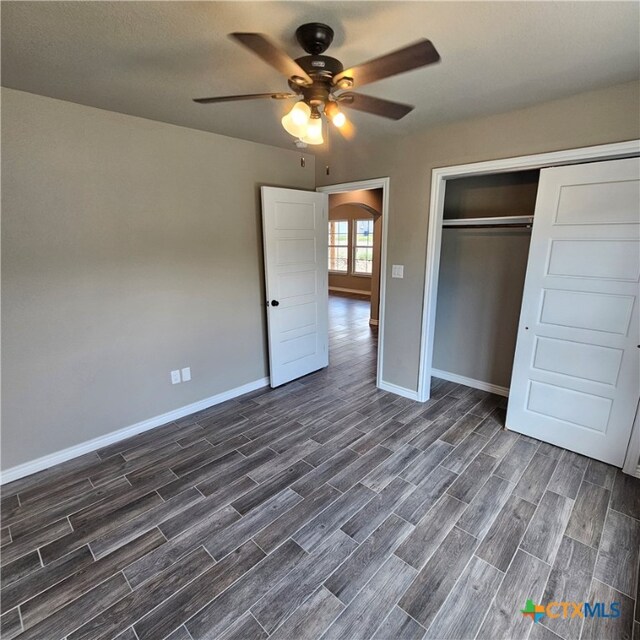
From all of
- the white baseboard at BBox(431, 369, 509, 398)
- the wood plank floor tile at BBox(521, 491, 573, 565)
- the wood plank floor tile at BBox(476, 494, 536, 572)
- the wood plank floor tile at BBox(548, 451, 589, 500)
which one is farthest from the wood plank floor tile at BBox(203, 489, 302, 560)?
the white baseboard at BBox(431, 369, 509, 398)

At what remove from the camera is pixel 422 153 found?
9.85 feet

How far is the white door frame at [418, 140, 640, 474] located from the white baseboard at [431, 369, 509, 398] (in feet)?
2.03

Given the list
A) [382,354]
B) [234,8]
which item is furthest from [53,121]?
[382,354]

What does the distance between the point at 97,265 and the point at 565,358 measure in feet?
11.8

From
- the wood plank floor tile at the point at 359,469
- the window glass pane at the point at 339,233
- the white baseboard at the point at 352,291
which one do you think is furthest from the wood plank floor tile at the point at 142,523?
the window glass pane at the point at 339,233

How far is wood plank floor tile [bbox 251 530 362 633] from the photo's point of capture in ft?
5.03

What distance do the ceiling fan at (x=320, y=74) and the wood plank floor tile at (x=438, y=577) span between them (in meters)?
2.27

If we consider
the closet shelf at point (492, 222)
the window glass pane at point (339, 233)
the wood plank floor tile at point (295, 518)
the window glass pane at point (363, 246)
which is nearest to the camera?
the wood plank floor tile at point (295, 518)

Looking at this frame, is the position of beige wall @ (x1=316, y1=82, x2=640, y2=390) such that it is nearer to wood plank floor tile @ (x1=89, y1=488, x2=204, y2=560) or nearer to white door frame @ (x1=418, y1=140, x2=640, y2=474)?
white door frame @ (x1=418, y1=140, x2=640, y2=474)

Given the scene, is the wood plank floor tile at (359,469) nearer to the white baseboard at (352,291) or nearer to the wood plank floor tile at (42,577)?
the wood plank floor tile at (42,577)

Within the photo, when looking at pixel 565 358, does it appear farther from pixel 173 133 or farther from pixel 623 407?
pixel 173 133

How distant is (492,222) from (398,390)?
1901 millimetres

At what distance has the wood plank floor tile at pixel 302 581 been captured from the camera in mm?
1534

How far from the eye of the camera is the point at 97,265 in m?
2.52
